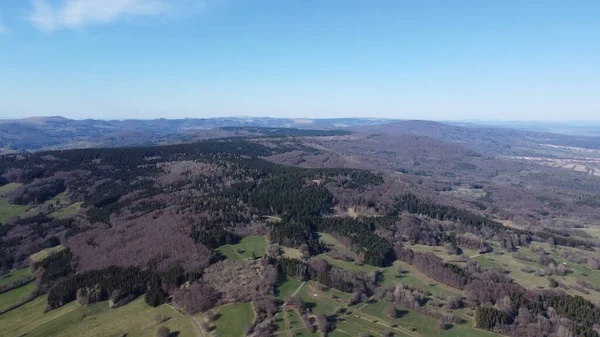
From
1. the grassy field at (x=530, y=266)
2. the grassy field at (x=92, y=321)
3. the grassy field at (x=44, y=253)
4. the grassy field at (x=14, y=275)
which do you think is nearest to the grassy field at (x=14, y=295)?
the grassy field at (x=92, y=321)

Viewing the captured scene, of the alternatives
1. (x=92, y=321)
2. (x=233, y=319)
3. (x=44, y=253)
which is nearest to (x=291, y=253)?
(x=233, y=319)

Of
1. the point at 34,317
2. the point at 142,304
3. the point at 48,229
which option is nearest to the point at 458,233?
the point at 142,304

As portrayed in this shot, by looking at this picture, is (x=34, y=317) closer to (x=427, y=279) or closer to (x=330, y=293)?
(x=330, y=293)

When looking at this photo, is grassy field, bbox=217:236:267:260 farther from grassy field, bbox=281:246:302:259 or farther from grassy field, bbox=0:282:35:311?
grassy field, bbox=0:282:35:311

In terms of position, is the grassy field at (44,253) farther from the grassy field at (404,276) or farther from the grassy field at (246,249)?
the grassy field at (404,276)

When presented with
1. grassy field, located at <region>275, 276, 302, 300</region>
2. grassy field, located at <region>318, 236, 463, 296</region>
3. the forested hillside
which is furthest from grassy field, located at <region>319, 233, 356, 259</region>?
grassy field, located at <region>275, 276, 302, 300</region>
